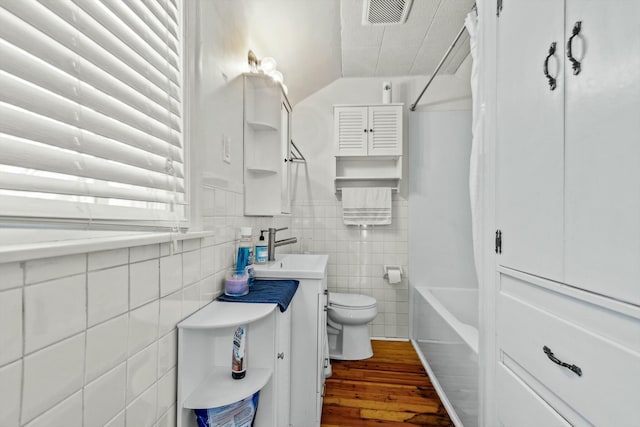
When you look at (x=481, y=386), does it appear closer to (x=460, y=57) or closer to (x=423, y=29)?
(x=423, y=29)

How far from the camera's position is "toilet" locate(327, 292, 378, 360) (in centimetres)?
218

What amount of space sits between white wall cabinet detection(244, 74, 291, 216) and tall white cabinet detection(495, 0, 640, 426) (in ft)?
3.68

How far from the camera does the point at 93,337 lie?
0.59 m

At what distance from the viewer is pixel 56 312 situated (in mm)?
515

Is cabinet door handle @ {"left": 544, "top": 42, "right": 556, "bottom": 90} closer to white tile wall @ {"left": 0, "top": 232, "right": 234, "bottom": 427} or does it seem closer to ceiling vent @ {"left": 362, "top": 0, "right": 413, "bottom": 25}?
white tile wall @ {"left": 0, "top": 232, "right": 234, "bottom": 427}

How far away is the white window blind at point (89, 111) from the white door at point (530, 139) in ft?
3.72

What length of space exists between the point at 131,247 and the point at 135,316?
18 centimetres

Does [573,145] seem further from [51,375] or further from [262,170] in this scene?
[262,170]

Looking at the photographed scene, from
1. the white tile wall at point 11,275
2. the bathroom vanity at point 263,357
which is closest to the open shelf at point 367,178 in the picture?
the bathroom vanity at point 263,357

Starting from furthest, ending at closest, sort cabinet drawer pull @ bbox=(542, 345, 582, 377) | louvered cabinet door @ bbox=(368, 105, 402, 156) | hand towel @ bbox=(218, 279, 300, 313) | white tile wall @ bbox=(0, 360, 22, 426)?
louvered cabinet door @ bbox=(368, 105, 402, 156), hand towel @ bbox=(218, 279, 300, 313), cabinet drawer pull @ bbox=(542, 345, 582, 377), white tile wall @ bbox=(0, 360, 22, 426)

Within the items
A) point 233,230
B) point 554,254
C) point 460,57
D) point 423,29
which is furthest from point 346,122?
point 554,254

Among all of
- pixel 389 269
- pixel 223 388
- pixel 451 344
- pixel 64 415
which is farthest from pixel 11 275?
pixel 389 269

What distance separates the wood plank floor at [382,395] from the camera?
1587mm

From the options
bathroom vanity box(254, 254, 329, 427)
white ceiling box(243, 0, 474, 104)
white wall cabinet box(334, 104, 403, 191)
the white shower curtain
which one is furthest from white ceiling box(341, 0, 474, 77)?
bathroom vanity box(254, 254, 329, 427)
